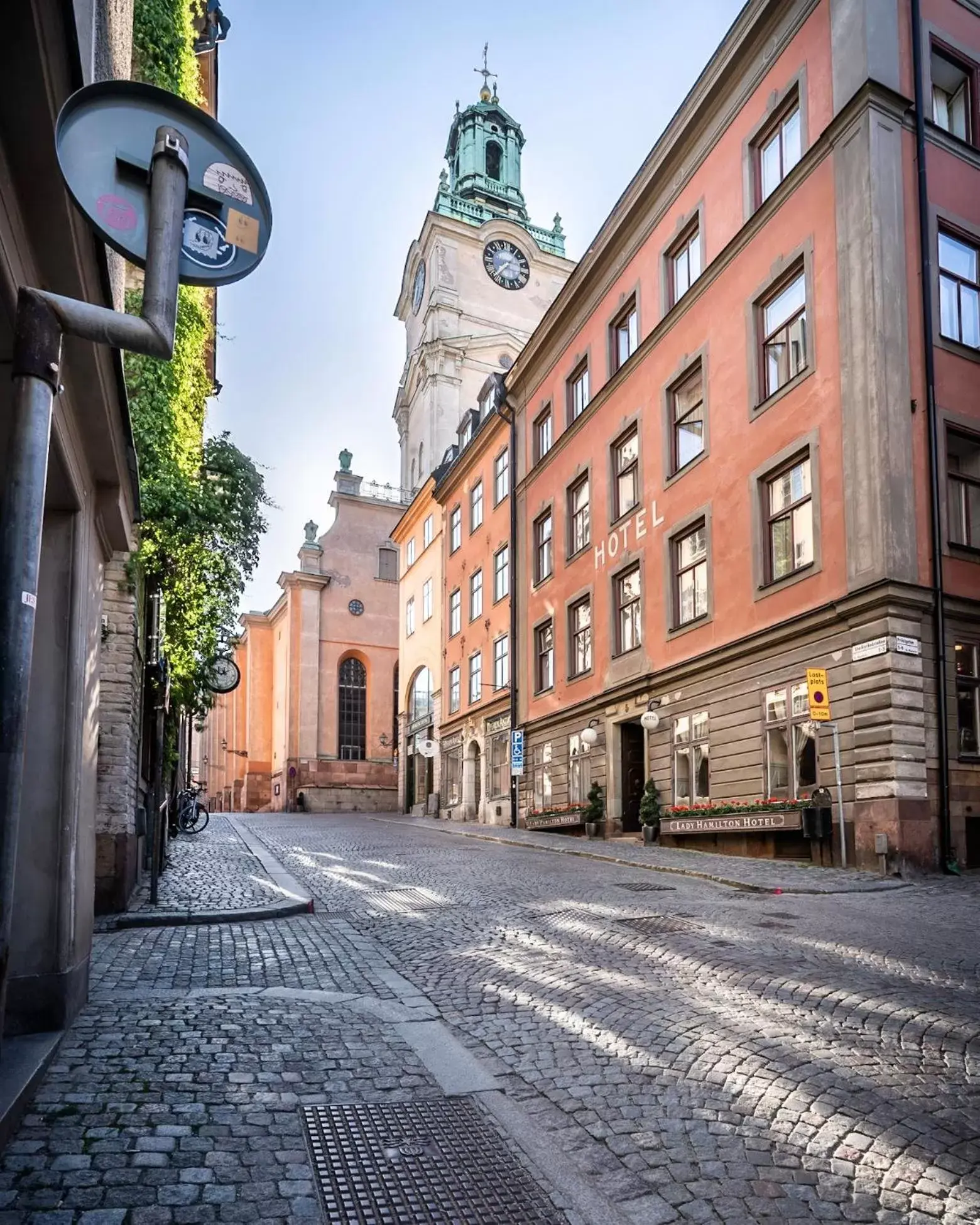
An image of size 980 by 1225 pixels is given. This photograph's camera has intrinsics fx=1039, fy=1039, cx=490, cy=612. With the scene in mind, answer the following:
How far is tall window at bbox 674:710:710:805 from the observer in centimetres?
1956

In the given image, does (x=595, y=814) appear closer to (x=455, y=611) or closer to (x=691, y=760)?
(x=691, y=760)

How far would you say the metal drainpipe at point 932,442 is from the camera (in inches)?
574

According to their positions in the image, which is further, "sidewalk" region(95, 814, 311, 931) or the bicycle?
the bicycle

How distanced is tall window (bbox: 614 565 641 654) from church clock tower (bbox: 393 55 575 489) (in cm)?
2651

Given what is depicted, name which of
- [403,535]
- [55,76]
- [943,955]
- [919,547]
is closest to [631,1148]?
[55,76]

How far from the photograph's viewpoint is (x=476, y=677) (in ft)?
119

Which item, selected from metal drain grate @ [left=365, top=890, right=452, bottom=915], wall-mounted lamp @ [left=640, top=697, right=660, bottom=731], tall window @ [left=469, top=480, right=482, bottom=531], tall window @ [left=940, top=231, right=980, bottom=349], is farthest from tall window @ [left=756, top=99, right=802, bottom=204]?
tall window @ [left=469, top=480, right=482, bottom=531]

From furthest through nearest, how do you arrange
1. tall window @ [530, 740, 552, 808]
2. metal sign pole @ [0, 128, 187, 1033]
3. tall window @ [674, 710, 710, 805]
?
1. tall window @ [530, 740, 552, 808]
2. tall window @ [674, 710, 710, 805]
3. metal sign pole @ [0, 128, 187, 1033]

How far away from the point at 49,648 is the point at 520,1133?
3094mm

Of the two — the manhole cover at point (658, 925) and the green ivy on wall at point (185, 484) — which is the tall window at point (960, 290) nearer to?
the green ivy on wall at point (185, 484)

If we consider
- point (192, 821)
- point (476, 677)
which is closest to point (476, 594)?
point (476, 677)

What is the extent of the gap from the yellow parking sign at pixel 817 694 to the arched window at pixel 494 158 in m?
57.3

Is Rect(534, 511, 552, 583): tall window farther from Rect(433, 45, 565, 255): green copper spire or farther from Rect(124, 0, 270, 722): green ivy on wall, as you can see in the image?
Rect(433, 45, 565, 255): green copper spire

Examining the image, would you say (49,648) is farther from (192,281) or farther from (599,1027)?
(599,1027)
